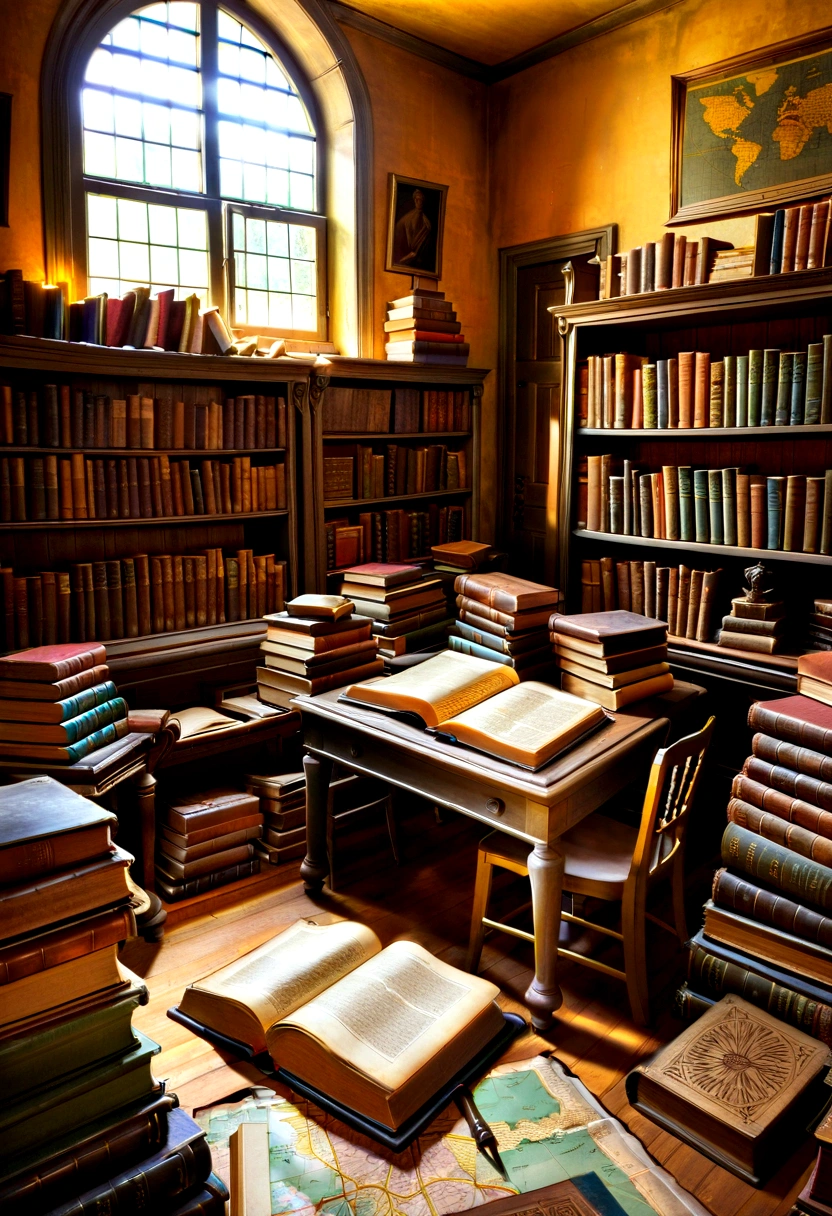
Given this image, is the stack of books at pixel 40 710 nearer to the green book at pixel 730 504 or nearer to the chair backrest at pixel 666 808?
the chair backrest at pixel 666 808

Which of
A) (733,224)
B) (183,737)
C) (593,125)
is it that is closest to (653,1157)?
(183,737)

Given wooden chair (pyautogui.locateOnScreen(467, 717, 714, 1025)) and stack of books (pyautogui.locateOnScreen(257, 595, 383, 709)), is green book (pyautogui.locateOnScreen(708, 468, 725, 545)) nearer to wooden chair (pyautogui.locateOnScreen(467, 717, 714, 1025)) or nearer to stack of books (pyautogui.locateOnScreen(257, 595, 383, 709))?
wooden chair (pyautogui.locateOnScreen(467, 717, 714, 1025))

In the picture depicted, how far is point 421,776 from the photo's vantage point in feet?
8.34

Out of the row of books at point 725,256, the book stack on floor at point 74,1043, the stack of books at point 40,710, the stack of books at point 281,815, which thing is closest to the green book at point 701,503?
the row of books at point 725,256

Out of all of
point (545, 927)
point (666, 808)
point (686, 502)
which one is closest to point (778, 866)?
point (666, 808)

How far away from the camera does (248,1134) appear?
6.27 feet

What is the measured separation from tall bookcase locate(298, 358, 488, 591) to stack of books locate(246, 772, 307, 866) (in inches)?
39.6

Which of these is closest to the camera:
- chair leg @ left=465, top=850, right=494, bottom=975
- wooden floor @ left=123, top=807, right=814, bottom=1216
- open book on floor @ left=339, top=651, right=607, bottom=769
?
wooden floor @ left=123, top=807, right=814, bottom=1216

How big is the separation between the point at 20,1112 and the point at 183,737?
1953 millimetres

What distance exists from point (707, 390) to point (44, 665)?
106 inches

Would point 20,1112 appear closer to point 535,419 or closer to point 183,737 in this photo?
point 183,737

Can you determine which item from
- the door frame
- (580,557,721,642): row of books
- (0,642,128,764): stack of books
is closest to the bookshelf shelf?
(580,557,721,642): row of books

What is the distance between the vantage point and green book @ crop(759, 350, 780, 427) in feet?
10.9

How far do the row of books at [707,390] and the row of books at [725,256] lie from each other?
0.94ft
